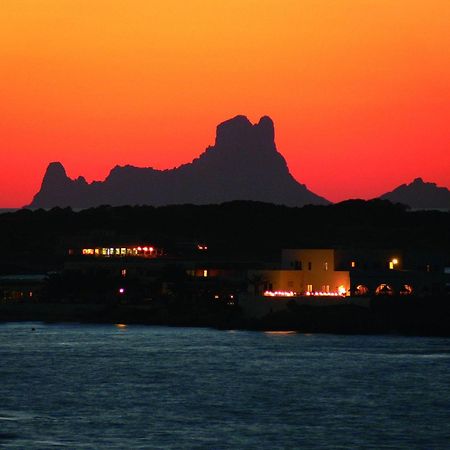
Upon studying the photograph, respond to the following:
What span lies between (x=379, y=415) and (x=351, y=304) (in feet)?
143

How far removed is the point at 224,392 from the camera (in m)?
63.1

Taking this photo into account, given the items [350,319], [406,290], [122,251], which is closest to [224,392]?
[350,319]

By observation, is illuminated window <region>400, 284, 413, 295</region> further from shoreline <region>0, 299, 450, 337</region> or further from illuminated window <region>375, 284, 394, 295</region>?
shoreline <region>0, 299, 450, 337</region>

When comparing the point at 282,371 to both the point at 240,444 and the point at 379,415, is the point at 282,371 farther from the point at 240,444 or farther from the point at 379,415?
the point at 240,444

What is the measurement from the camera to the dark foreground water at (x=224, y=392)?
162ft

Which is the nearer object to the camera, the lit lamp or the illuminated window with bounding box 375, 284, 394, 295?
the illuminated window with bounding box 375, 284, 394, 295

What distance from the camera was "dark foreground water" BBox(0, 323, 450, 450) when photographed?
49.3m

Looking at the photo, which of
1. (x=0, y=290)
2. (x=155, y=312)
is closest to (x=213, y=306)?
(x=155, y=312)

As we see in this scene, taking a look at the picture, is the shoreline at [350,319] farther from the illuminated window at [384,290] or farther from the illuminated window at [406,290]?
the illuminated window at [406,290]

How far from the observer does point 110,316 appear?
379 feet

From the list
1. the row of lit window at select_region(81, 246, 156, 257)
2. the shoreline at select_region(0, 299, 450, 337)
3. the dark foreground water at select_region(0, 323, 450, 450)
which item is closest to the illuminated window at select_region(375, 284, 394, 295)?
the shoreline at select_region(0, 299, 450, 337)

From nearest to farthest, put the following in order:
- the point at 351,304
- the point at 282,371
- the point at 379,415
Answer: the point at 379,415 < the point at 282,371 < the point at 351,304

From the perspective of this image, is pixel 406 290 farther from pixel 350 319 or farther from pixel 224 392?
pixel 224 392

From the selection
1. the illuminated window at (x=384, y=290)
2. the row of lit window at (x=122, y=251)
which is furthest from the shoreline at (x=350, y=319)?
the row of lit window at (x=122, y=251)
